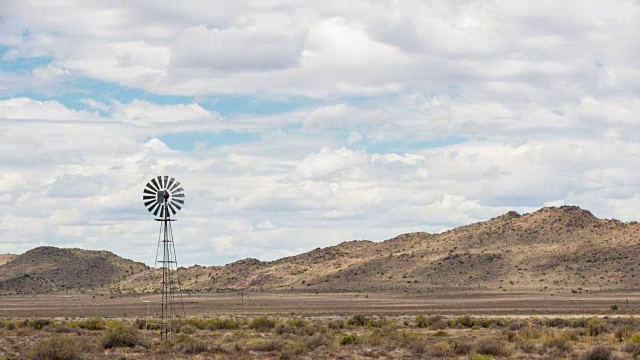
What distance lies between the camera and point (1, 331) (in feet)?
208

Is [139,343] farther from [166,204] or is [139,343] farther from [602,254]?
[602,254]

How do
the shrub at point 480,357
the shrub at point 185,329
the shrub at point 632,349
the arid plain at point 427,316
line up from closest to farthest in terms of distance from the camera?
the shrub at point 480,357, the shrub at point 632,349, the arid plain at point 427,316, the shrub at point 185,329

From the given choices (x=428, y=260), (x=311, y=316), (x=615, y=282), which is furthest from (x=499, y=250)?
(x=311, y=316)

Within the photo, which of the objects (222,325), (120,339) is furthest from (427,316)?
(120,339)

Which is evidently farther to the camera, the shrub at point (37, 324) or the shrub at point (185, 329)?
the shrub at point (37, 324)

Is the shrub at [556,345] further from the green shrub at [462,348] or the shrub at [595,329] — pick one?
the shrub at [595,329]

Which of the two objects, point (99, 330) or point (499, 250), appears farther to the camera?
point (499, 250)

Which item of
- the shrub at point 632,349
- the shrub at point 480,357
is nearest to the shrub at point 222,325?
the shrub at point 480,357

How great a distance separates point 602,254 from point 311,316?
316 ft

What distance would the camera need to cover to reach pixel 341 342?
51375mm

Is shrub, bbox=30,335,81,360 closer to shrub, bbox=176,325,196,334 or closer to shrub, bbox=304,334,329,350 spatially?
shrub, bbox=304,334,329,350

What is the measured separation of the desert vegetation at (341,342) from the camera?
45.4m

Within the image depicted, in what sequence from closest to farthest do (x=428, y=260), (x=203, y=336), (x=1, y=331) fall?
(x=203, y=336) < (x=1, y=331) < (x=428, y=260)

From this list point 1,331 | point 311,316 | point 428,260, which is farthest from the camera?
point 428,260
